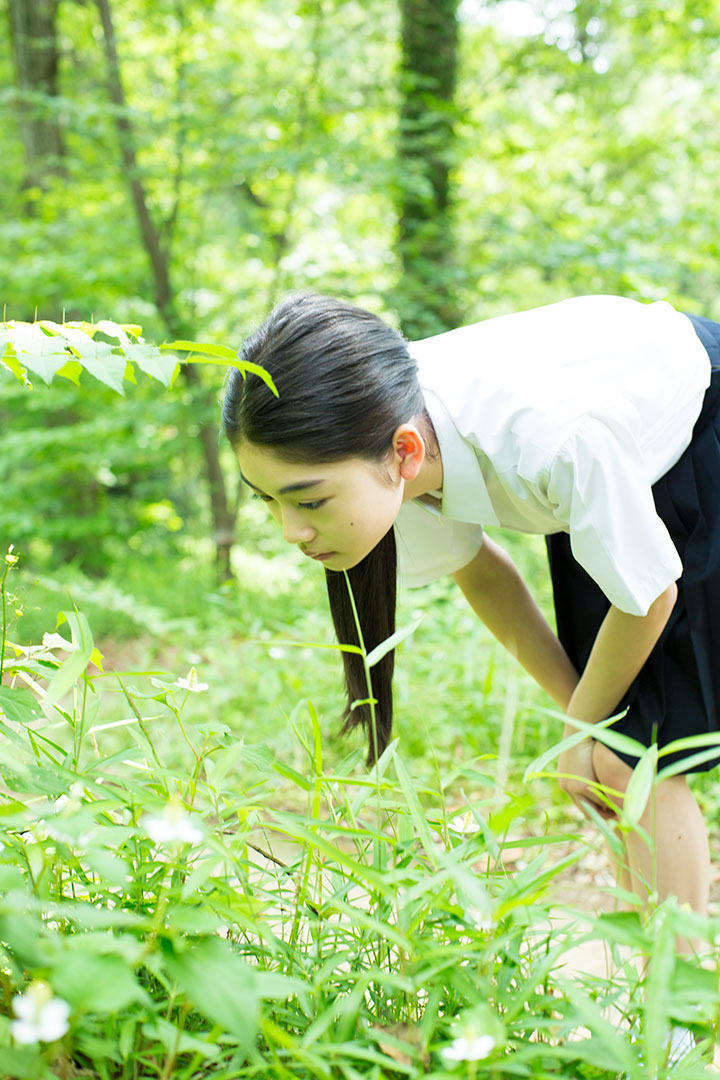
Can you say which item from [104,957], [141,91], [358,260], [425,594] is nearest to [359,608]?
[104,957]

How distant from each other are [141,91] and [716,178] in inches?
186

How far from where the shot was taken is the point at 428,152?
4969 mm

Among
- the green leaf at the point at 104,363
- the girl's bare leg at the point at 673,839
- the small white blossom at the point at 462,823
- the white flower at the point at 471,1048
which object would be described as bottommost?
the girl's bare leg at the point at 673,839

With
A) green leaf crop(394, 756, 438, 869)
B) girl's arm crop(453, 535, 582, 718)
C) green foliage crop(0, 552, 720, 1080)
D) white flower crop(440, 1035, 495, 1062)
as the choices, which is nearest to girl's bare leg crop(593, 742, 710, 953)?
girl's arm crop(453, 535, 582, 718)

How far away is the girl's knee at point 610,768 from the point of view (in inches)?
55.7

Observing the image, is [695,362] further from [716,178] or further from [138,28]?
[716,178]

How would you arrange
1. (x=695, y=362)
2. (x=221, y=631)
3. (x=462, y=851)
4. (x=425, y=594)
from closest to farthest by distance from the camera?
1. (x=462, y=851)
2. (x=695, y=362)
3. (x=425, y=594)
4. (x=221, y=631)

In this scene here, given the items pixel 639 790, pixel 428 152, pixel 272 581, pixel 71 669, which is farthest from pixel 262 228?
pixel 639 790

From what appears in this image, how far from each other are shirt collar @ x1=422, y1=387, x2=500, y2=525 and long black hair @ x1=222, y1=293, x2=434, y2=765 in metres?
0.03

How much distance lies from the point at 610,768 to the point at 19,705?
38.3 inches

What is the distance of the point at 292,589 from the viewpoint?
4.73 meters

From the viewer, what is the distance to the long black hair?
1.24m

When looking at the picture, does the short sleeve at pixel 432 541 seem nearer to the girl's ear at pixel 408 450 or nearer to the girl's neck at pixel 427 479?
the girl's neck at pixel 427 479

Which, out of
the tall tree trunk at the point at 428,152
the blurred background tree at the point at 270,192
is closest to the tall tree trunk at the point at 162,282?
the blurred background tree at the point at 270,192
